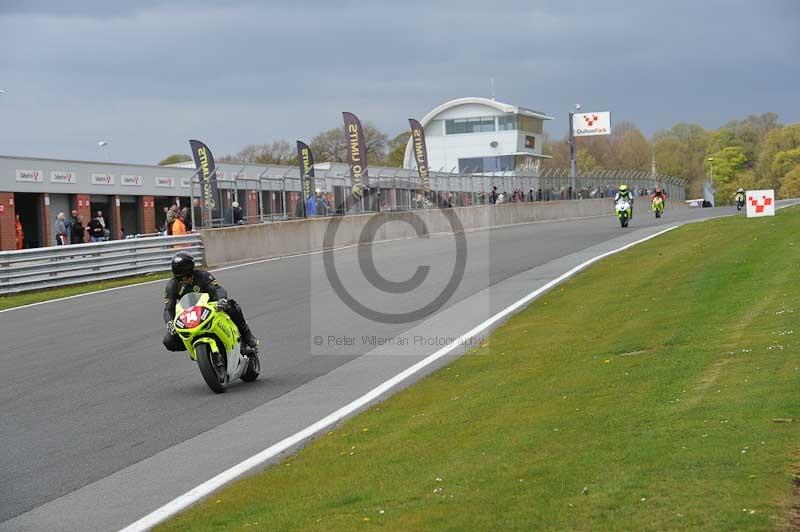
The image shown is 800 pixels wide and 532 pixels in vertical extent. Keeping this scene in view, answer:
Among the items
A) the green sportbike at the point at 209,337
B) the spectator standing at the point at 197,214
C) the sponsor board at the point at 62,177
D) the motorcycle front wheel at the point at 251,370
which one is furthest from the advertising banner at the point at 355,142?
the green sportbike at the point at 209,337

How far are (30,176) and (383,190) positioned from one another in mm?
15222

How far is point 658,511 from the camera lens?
17.3 ft

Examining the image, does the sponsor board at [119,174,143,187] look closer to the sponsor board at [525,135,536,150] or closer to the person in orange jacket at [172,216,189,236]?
the person in orange jacket at [172,216,189,236]

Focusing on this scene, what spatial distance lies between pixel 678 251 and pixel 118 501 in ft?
60.9

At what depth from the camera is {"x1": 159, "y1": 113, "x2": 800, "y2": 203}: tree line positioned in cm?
12369

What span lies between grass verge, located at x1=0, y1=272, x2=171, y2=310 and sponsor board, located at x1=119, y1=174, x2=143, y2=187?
2464 centimetres

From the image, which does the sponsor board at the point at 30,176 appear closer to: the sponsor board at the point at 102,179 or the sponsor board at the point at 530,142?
the sponsor board at the point at 102,179

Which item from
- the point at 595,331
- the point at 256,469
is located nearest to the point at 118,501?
the point at 256,469

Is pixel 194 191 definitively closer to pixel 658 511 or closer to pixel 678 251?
pixel 678 251

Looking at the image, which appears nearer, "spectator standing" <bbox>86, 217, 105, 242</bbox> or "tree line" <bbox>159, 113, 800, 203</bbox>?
"spectator standing" <bbox>86, 217, 105, 242</bbox>

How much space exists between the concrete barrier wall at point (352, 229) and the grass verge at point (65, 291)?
8.02 feet

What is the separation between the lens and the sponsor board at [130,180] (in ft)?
166

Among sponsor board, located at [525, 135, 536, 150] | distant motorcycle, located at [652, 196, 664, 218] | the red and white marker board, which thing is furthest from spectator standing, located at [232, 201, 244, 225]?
sponsor board, located at [525, 135, 536, 150]

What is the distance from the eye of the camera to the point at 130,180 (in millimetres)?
50875
